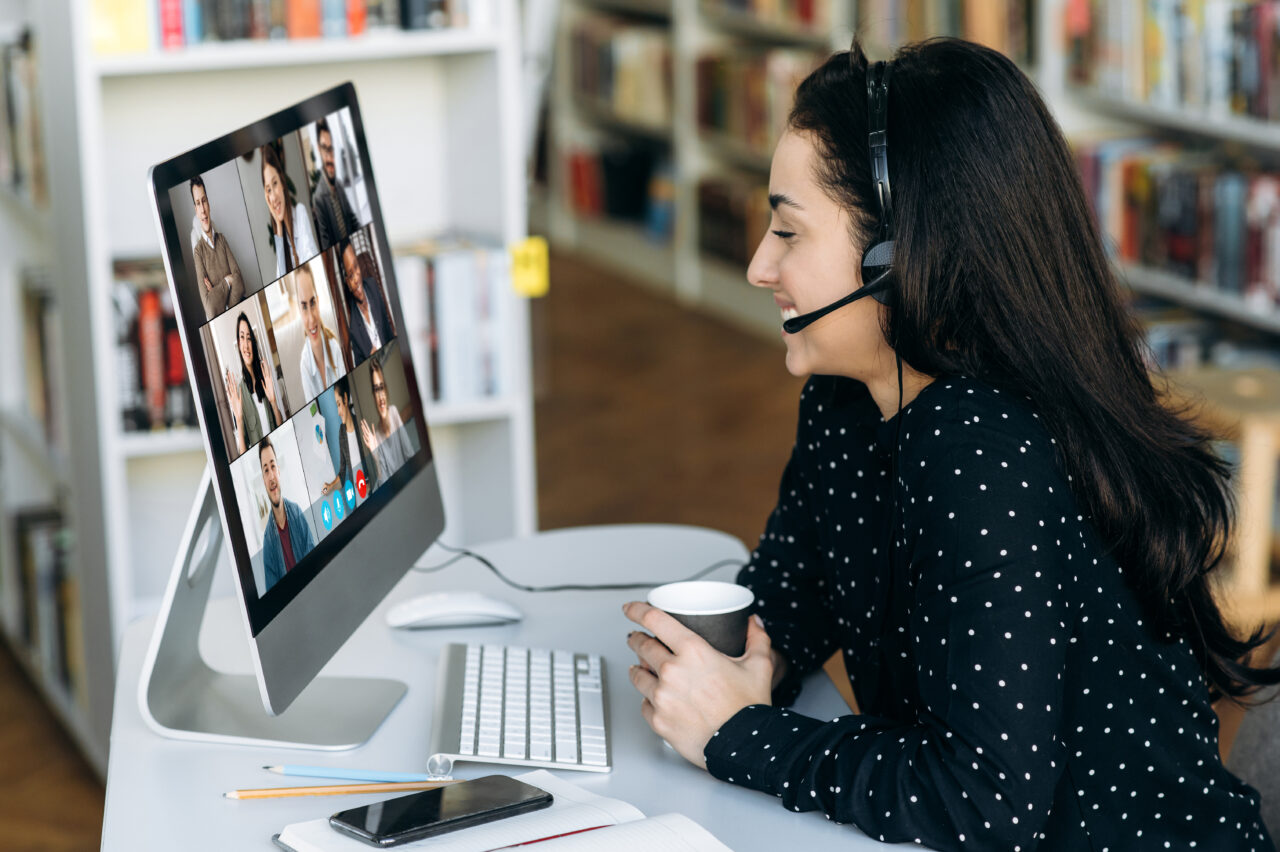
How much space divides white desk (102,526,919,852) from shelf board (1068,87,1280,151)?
2.15 metres

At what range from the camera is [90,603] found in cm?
245

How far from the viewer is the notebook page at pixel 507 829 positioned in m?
0.98

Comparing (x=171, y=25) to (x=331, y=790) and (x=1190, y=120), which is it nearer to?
(x=331, y=790)

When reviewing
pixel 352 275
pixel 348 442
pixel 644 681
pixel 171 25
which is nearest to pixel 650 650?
pixel 644 681

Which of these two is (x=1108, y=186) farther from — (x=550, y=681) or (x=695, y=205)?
(x=550, y=681)

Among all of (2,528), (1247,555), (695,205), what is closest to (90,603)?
(2,528)

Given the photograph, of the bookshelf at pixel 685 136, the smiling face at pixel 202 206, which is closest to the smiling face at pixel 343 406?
the smiling face at pixel 202 206

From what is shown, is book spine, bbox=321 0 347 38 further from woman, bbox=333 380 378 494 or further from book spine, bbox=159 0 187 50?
woman, bbox=333 380 378 494

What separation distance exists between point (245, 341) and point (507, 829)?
15.2 inches

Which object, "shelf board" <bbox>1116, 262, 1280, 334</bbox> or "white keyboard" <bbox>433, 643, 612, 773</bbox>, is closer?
"white keyboard" <bbox>433, 643, 612, 773</bbox>

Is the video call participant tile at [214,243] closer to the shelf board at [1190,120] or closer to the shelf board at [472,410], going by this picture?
the shelf board at [472,410]

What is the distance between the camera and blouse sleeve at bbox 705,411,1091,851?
980 mm

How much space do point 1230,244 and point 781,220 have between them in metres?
2.50

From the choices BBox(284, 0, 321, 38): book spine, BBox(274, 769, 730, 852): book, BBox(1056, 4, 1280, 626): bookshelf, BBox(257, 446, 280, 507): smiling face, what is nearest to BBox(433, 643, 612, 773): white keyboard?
BBox(274, 769, 730, 852): book
